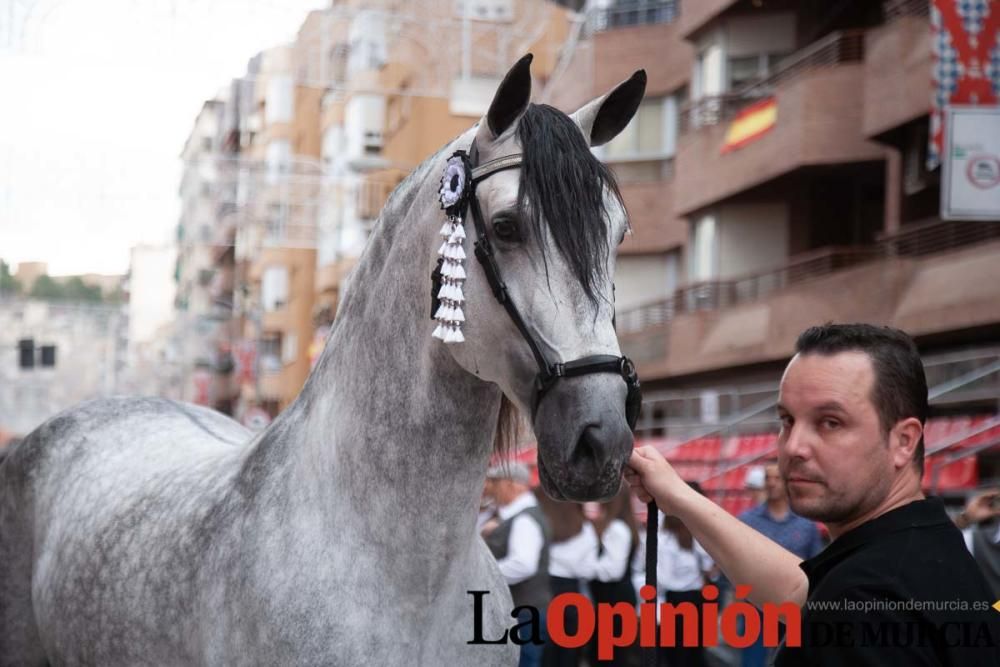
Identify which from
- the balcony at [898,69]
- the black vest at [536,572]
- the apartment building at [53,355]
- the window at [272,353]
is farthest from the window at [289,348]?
the black vest at [536,572]

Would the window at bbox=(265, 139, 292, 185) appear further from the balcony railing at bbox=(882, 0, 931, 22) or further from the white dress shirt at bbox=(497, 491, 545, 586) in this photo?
the white dress shirt at bbox=(497, 491, 545, 586)

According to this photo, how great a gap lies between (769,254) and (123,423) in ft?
82.4

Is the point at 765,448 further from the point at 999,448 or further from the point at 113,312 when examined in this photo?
the point at 113,312

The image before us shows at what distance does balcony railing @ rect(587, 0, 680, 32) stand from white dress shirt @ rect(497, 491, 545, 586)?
27.1 m

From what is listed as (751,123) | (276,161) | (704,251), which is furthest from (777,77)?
(276,161)

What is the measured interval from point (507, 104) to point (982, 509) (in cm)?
621

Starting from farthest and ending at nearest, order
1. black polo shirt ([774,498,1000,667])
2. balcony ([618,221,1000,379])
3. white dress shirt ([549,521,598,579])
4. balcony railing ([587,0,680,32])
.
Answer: balcony railing ([587,0,680,32]), balcony ([618,221,1000,379]), white dress shirt ([549,521,598,579]), black polo shirt ([774,498,1000,667])

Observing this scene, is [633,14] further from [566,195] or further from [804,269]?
[566,195]

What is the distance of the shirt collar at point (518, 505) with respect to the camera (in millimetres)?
9594

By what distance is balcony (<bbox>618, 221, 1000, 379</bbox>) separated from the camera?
19828 millimetres

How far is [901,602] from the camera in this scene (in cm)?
232

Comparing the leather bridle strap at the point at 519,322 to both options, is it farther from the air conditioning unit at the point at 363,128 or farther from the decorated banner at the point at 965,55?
the air conditioning unit at the point at 363,128

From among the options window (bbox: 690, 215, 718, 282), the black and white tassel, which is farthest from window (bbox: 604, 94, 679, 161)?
the black and white tassel

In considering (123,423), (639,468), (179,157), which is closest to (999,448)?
(179,157)
